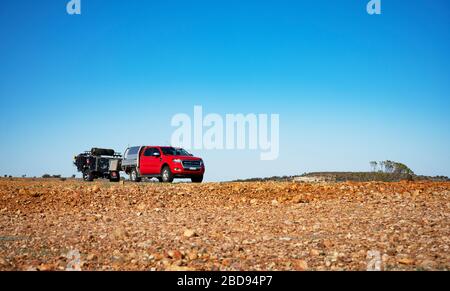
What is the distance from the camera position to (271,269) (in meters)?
5.88

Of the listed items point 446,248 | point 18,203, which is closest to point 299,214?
point 446,248

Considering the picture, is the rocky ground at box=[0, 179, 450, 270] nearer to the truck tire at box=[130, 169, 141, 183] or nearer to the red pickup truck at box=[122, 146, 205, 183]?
the red pickup truck at box=[122, 146, 205, 183]

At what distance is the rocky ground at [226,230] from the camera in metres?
6.25

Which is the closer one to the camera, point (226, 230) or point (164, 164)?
point (226, 230)

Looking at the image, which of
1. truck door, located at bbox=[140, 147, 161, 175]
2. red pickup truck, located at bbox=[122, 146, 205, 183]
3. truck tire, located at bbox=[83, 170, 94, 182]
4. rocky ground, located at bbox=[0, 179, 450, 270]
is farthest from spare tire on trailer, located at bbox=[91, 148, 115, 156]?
rocky ground, located at bbox=[0, 179, 450, 270]

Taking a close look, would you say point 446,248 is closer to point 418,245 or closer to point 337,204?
point 418,245

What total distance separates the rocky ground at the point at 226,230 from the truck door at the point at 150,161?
34.5 ft

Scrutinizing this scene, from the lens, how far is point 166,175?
24.7 metres

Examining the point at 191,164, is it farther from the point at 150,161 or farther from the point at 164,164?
the point at 150,161

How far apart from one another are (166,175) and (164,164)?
65 centimetres

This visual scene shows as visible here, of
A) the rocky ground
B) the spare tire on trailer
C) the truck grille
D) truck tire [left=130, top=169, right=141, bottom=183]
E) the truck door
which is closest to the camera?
the rocky ground

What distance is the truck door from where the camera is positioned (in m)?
25.2

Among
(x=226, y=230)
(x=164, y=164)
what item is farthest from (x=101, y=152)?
(x=226, y=230)
